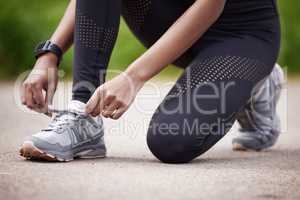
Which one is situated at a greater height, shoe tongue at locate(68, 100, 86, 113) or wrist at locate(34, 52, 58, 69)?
wrist at locate(34, 52, 58, 69)

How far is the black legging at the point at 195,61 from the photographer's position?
1.98 m

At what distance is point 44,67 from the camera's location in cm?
208

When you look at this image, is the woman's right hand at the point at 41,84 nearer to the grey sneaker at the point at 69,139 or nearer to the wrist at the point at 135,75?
the grey sneaker at the point at 69,139

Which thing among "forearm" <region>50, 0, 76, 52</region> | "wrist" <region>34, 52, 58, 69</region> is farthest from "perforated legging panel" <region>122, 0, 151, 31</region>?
"wrist" <region>34, 52, 58, 69</region>

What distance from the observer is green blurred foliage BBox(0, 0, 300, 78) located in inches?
213

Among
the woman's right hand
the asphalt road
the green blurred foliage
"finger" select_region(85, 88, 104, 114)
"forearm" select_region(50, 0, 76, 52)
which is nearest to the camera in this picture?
the asphalt road

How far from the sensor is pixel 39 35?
5.52 metres

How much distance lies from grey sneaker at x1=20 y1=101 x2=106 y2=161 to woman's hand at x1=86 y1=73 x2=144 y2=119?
0.39 feet

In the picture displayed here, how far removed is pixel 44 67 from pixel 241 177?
689mm

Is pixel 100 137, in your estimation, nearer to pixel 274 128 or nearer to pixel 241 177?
pixel 241 177

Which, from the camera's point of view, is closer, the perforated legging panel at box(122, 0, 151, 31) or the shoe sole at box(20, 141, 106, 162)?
the shoe sole at box(20, 141, 106, 162)

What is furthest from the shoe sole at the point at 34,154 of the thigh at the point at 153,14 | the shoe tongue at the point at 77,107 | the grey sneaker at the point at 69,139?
the thigh at the point at 153,14

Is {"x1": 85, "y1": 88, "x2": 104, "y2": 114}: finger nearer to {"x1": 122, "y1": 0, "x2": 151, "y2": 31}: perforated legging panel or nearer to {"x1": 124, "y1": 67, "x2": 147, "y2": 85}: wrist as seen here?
{"x1": 124, "y1": 67, "x2": 147, "y2": 85}: wrist

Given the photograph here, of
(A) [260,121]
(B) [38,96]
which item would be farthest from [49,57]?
(A) [260,121]
